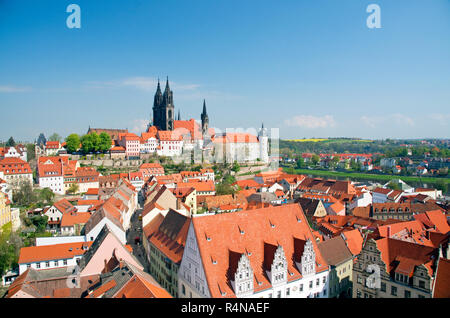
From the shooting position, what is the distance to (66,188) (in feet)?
131

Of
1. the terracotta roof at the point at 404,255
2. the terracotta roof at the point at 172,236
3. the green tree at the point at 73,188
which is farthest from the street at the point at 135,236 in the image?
the terracotta roof at the point at 404,255

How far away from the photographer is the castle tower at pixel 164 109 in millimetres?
68938

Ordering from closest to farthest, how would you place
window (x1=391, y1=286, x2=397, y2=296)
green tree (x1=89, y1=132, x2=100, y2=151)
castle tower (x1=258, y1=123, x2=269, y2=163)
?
window (x1=391, y1=286, x2=397, y2=296) → green tree (x1=89, y1=132, x2=100, y2=151) → castle tower (x1=258, y1=123, x2=269, y2=163)

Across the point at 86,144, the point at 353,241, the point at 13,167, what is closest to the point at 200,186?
the point at 13,167

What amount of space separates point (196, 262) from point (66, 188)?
32.3 m

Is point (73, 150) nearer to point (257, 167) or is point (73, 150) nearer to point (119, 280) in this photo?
point (257, 167)

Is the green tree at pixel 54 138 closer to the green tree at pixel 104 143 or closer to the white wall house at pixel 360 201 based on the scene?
the green tree at pixel 104 143

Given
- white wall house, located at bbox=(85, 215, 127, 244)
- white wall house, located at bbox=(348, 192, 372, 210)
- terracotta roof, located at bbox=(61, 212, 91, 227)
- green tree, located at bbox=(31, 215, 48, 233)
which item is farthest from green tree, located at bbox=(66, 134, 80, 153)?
white wall house, located at bbox=(348, 192, 372, 210)

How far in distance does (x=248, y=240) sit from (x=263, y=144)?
202 ft

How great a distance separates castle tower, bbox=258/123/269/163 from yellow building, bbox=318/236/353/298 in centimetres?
5367

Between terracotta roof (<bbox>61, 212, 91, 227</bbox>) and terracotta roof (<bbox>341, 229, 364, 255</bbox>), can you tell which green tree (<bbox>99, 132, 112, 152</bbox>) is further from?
terracotta roof (<bbox>341, 229, 364, 255</bbox>)

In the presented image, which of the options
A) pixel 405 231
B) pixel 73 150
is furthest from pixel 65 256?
pixel 73 150

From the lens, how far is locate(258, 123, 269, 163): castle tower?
72375 mm

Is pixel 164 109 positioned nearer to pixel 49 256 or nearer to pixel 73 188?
pixel 73 188
